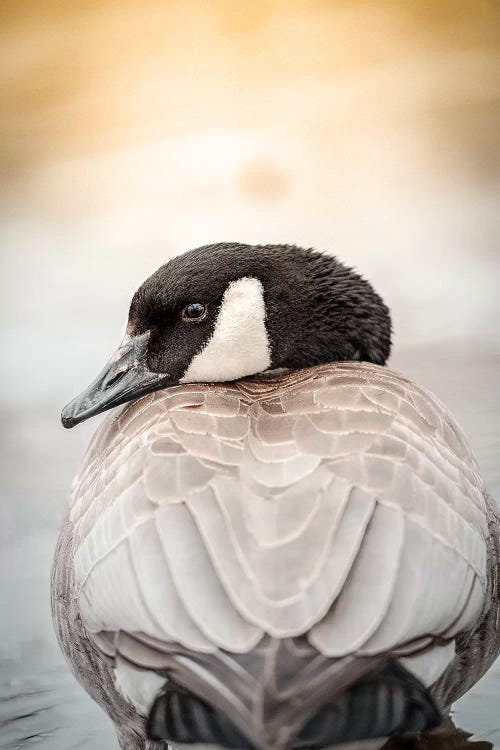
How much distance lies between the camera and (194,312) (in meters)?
1.51

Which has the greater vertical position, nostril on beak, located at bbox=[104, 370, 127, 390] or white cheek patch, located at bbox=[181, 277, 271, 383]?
white cheek patch, located at bbox=[181, 277, 271, 383]

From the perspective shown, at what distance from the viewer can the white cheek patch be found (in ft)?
4.99

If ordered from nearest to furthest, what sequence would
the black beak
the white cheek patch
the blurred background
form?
1. the black beak
2. the white cheek patch
3. the blurred background

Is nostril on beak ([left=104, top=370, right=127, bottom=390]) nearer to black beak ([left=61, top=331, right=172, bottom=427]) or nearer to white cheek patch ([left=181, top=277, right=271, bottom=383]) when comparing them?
black beak ([left=61, top=331, right=172, bottom=427])

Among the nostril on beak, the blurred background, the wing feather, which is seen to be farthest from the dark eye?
the blurred background

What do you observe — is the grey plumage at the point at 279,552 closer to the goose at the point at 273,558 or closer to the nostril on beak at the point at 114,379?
the goose at the point at 273,558

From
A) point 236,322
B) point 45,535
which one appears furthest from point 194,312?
point 45,535

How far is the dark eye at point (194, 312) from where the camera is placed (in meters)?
1.50

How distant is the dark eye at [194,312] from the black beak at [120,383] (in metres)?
0.07

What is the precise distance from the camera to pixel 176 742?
99 cm

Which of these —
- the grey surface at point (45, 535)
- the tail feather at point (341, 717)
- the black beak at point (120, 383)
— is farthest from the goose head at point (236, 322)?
the tail feather at point (341, 717)

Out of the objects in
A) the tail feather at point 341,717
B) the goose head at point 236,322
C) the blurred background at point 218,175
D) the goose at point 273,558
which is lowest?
the tail feather at point 341,717

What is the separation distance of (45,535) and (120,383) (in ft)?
2.03

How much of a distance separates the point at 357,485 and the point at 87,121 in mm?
1281
